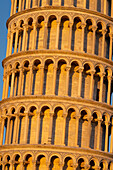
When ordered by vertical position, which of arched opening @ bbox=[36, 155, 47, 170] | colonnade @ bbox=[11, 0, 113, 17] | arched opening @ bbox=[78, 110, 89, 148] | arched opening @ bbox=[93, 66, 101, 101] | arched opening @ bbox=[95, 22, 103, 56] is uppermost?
colonnade @ bbox=[11, 0, 113, 17]

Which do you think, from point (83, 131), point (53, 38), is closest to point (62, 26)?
point (53, 38)

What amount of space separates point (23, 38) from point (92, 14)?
5.59m

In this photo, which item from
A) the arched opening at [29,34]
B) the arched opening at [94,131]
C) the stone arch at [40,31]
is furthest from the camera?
the arched opening at [29,34]

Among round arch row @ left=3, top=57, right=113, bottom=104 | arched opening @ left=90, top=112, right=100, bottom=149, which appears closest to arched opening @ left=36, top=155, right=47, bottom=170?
arched opening @ left=90, top=112, right=100, bottom=149

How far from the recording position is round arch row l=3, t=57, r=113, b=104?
4928 centimetres

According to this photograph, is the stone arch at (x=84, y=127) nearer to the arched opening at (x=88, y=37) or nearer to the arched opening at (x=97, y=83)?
the arched opening at (x=97, y=83)

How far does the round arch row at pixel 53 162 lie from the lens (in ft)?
155

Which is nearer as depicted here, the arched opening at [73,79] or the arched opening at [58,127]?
the arched opening at [58,127]

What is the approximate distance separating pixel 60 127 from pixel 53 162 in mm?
2630

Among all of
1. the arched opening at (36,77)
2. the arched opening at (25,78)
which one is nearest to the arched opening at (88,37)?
the arched opening at (36,77)

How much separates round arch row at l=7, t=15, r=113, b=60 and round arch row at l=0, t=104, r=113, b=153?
Result: 4.82 m

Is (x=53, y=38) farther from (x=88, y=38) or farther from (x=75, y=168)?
(x=75, y=168)

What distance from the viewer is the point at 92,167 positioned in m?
48.3

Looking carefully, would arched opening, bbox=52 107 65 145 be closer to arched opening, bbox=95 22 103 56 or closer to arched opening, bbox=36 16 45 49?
arched opening, bbox=36 16 45 49
